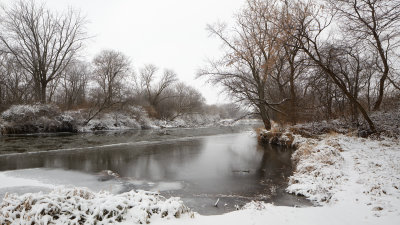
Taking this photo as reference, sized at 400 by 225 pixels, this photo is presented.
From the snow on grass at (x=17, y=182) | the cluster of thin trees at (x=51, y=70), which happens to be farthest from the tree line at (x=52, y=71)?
the snow on grass at (x=17, y=182)

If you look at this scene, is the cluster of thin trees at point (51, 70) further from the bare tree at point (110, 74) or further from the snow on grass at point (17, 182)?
the snow on grass at point (17, 182)

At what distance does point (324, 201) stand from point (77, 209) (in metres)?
5.72

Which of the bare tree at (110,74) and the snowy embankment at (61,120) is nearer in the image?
the snowy embankment at (61,120)

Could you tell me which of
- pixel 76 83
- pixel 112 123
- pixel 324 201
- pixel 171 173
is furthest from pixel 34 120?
pixel 324 201

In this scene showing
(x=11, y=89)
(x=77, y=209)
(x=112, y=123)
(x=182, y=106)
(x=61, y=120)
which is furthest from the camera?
(x=182, y=106)

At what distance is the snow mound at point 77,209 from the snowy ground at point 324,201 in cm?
2

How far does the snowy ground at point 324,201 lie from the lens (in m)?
4.12

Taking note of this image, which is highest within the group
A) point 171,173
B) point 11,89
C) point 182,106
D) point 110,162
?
point 11,89

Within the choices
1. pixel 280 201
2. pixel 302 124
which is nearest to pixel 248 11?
pixel 302 124

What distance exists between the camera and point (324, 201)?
18.8 feet

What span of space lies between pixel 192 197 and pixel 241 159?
22.5 feet

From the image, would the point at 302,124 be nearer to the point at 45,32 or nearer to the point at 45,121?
the point at 45,121

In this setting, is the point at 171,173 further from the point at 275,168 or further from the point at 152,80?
the point at 152,80

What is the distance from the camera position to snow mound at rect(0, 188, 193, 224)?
3.76 meters
